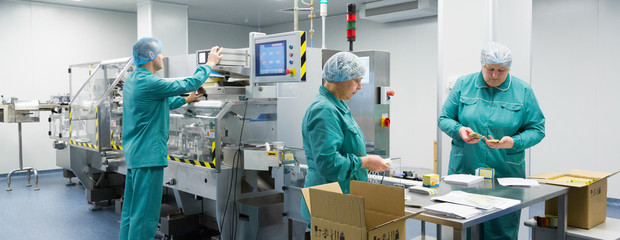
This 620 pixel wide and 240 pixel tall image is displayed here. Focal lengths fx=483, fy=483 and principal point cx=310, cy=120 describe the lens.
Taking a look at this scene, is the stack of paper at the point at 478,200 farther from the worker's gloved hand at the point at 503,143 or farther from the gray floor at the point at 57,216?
the gray floor at the point at 57,216

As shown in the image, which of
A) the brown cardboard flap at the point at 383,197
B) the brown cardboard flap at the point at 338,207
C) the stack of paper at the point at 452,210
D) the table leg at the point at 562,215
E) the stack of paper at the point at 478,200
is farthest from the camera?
the table leg at the point at 562,215

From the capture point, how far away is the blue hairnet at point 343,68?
89.0 inches

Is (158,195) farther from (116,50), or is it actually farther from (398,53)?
(116,50)

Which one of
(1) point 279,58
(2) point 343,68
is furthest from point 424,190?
(1) point 279,58

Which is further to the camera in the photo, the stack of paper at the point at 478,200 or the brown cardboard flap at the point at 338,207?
the stack of paper at the point at 478,200

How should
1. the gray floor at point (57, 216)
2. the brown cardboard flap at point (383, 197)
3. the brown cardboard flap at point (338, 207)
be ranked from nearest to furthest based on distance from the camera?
the brown cardboard flap at point (338, 207)
the brown cardboard flap at point (383, 197)
the gray floor at point (57, 216)

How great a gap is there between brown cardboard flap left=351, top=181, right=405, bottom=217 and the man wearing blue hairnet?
178cm

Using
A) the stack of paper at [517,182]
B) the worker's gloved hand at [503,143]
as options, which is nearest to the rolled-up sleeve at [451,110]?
the worker's gloved hand at [503,143]

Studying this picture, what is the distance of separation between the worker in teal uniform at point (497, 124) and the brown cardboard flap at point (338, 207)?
1.24 m

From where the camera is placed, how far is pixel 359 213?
167 cm

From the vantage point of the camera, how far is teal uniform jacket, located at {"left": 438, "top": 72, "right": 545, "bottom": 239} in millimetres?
2758

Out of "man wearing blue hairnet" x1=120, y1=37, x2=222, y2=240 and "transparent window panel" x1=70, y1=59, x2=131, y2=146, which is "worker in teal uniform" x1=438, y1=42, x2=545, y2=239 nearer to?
"man wearing blue hairnet" x1=120, y1=37, x2=222, y2=240

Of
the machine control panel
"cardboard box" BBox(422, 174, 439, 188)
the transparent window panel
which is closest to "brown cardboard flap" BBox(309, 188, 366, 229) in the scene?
"cardboard box" BBox(422, 174, 439, 188)

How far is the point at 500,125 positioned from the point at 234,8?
21.4ft
